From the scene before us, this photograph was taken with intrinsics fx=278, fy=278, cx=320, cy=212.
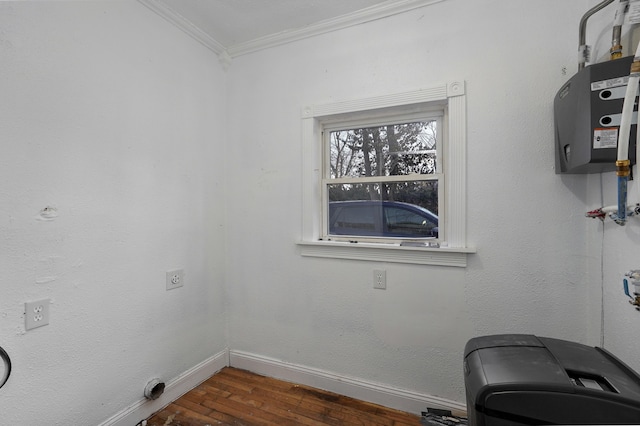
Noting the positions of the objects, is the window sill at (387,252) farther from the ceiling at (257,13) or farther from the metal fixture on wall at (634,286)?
the ceiling at (257,13)

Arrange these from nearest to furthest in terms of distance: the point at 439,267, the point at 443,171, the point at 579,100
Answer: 1. the point at 579,100
2. the point at 439,267
3. the point at 443,171

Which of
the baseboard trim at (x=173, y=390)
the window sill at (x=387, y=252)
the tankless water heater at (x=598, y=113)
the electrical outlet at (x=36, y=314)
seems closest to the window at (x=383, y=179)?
the window sill at (x=387, y=252)

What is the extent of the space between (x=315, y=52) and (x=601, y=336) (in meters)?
2.41

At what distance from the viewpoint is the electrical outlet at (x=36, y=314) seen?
1.27m

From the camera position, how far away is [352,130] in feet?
7.02

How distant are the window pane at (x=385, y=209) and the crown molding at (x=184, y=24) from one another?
147 centimetres

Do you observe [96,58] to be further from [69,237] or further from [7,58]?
[69,237]

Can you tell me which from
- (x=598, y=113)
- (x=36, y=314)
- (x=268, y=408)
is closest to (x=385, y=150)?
(x=598, y=113)

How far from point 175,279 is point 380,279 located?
1.43 m

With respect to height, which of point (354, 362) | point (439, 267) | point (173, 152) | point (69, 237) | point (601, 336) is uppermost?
point (173, 152)

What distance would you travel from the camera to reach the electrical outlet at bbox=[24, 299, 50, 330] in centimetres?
127

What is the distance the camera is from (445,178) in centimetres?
185

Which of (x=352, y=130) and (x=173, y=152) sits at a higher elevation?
(x=352, y=130)

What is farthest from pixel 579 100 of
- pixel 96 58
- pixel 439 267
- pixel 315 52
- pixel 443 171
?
pixel 96 58
